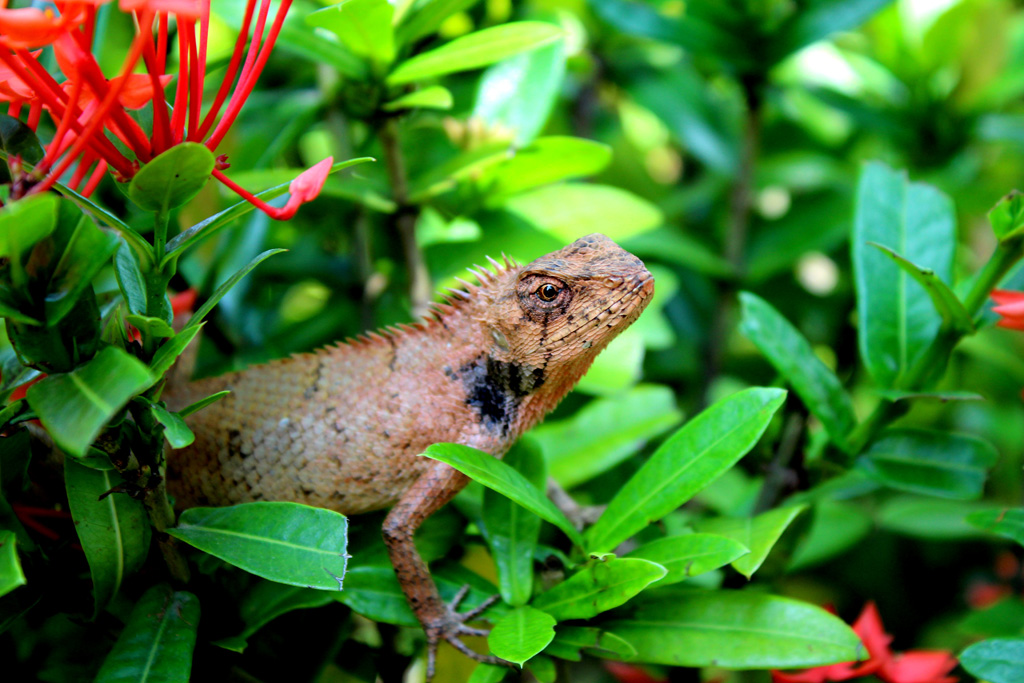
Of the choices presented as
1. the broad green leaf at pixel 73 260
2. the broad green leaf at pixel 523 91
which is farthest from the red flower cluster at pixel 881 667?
the broad green leaf at pixel 73 260

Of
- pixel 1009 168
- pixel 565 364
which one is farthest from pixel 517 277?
pixel 1009 168

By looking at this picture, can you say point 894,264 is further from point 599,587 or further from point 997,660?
point 599,587

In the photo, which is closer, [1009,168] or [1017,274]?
[1017,274]

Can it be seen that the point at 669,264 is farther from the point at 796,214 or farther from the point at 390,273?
the point at 390,273

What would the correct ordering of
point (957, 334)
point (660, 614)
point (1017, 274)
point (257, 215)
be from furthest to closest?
point (257, 215) < point (1017, 274) < point (957, 334) < point (660, 614)

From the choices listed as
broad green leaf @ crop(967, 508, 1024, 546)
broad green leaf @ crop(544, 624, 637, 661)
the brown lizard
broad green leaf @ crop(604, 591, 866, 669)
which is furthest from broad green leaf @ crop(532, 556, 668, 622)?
broad green leaf @ crop(967, 508, 1024, 546)

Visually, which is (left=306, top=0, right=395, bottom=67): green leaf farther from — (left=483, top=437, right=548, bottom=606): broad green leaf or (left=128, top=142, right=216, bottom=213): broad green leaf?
(left=483, top=437, right=548, bottom=606): broad green leaf

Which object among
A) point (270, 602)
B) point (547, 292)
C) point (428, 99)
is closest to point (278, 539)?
point (270, 602)

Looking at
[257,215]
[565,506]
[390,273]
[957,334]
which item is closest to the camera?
[957,334]
